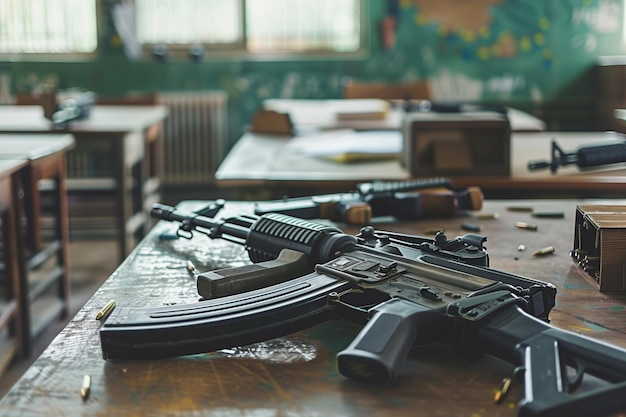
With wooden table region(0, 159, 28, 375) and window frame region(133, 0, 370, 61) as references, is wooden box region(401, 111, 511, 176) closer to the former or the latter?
wooden table region(0, 159, 28, 375)

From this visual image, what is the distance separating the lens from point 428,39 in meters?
5.81

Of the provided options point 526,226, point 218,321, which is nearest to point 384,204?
point 526,226

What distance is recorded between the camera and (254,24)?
5.97m

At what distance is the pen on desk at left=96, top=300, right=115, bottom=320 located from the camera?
108 cm

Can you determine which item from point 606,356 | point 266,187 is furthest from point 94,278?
point 606,356

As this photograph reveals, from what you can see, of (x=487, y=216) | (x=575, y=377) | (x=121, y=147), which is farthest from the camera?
(x=121, y=147)

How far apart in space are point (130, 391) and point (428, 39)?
5.27m

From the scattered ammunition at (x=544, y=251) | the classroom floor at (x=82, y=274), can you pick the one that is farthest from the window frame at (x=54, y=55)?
the scattered ammunition at (x=544, y=251)

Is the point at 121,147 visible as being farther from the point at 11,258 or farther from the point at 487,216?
the point at 487,216

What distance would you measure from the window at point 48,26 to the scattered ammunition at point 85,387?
213 inches

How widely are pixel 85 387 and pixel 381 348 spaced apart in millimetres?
325

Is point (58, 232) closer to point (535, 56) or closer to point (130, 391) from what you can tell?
point (130, 391)

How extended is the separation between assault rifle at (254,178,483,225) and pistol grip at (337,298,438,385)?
2.46 feet

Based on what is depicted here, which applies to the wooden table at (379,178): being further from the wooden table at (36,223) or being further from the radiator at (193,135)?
the radiator at (193,135)
